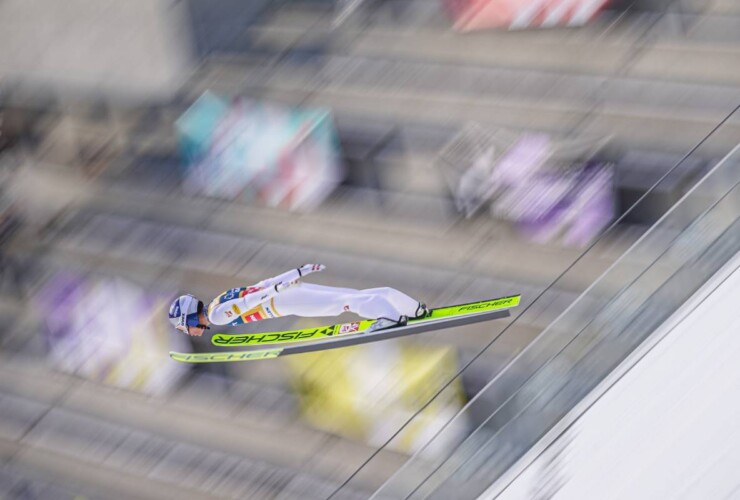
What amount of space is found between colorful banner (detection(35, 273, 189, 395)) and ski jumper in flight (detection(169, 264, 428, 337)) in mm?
509

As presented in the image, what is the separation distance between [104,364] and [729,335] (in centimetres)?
282

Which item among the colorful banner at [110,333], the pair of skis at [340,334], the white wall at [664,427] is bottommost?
the white wall at [664,427]

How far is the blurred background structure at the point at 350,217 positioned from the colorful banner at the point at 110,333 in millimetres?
11

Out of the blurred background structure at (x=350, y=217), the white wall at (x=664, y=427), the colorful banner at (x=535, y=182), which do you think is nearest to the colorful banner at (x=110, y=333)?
the blurred background structure at (x=350, y=217)

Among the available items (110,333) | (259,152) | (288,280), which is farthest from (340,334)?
(110,333)

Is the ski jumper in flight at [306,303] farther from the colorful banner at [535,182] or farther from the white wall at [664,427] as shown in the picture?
the white wall at [664,427]

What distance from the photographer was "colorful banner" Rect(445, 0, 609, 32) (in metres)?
4.00

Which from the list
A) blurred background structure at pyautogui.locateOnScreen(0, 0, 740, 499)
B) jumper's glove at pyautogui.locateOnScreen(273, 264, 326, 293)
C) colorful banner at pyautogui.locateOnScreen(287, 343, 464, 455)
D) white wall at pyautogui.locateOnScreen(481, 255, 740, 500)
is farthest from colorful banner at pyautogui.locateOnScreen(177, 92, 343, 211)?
white wall at pyautogui.locateOnScreen(481, 255, 740, 500)

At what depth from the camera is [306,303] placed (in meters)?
3.85

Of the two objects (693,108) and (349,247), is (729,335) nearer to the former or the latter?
(693,108)

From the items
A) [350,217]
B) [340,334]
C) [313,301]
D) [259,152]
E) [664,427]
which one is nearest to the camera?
[664,427]

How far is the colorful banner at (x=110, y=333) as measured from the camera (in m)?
4.46

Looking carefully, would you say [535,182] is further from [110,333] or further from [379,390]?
[110,333]

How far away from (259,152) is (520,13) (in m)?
1.27
